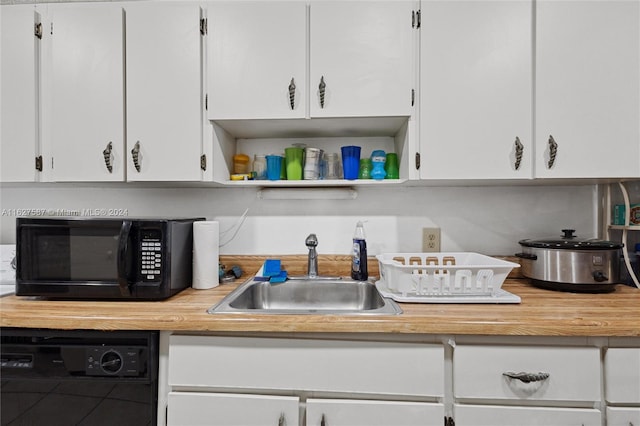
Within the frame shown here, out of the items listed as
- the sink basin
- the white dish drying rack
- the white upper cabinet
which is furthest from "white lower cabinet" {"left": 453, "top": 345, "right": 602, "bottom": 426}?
the white upper cabinet

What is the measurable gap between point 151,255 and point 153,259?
A: 0.05 ft

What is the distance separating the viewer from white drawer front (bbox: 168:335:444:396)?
91 cm

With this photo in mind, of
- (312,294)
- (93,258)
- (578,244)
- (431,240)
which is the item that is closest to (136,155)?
(93,258)

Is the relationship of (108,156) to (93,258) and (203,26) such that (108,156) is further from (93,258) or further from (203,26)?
(203,26)

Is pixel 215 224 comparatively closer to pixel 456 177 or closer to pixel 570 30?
pixel 456 177

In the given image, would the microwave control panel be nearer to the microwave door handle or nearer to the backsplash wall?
the microwave door handle

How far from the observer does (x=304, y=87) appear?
1258mm

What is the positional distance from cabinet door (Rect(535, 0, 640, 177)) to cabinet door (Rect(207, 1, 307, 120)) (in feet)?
3.11

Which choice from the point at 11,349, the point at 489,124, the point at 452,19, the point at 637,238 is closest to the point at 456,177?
the point at 489,124

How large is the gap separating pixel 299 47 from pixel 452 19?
24.2 inches

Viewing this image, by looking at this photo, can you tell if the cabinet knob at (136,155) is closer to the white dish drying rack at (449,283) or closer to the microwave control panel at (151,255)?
the microwave control panel at (151,255)

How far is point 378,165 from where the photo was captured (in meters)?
1.41

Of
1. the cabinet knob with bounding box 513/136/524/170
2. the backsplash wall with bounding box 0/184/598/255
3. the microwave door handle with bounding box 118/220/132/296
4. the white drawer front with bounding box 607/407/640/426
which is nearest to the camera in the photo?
the white drawer front with bounding box 607/407/640/426

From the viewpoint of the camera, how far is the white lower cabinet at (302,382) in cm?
91
